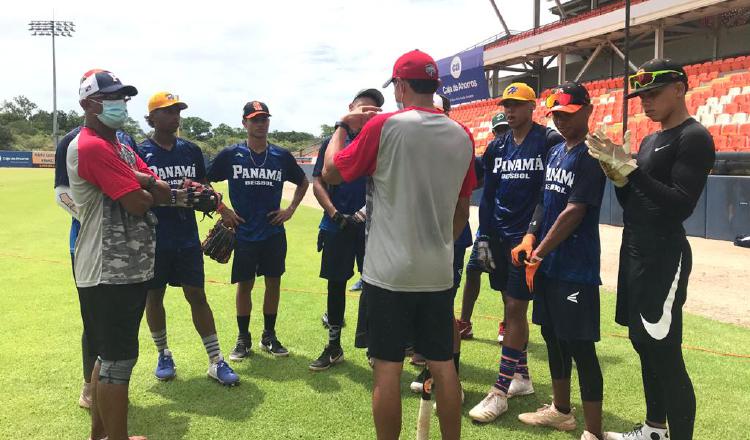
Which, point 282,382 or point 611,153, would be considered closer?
point 611,153

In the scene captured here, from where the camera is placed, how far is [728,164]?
11672 mm

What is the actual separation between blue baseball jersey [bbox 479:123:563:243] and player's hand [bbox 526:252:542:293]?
0.63 m

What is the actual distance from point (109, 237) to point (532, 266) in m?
2.46

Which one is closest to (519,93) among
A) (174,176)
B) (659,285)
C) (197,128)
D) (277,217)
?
(659,285)

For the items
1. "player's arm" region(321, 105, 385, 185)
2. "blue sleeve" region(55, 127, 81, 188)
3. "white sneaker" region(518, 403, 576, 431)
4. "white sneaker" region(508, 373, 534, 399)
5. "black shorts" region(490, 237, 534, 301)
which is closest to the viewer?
"player's arm" region(321, 105, 385, 185)

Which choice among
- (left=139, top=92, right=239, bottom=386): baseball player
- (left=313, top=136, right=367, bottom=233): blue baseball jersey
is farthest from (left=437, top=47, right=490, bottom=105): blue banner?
(left=139, top=92, right=239, bottom=386): baseball player

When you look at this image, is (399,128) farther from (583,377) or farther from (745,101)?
(745,101)

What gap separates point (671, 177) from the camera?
2.64m

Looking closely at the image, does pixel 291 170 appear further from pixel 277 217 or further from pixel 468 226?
pixel 468 226

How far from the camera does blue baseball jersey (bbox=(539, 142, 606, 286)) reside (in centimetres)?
302

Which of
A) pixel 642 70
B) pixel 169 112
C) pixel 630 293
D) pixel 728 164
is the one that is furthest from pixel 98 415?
pixel 728 164

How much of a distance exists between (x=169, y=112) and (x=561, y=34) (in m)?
Result: 29.7

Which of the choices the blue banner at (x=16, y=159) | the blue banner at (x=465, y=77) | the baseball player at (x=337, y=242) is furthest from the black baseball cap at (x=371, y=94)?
the blue banner at (x=16, y=159)

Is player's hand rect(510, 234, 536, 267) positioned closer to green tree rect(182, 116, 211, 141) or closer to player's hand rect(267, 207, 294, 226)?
player's hand rect(267, 207, 294, 226)
